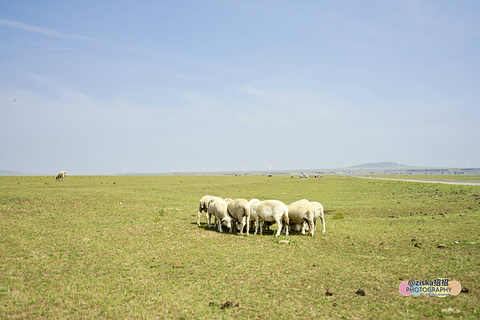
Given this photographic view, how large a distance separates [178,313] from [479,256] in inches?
511

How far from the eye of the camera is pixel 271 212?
1780cm

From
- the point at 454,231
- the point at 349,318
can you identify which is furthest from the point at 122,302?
the point at 454,231

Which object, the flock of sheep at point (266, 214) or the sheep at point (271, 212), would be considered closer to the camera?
the sheep at point (271, 212)

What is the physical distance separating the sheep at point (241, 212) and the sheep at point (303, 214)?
2.70 metres

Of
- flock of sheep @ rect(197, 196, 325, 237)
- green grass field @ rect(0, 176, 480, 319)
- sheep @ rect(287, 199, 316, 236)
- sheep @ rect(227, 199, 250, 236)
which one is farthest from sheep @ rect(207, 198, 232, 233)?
sheep @ rect(287, 199, 316, 236)

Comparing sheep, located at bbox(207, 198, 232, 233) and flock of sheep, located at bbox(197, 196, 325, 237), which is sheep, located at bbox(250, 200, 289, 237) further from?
sheep, located at bbox(207, 198, 232, 233)

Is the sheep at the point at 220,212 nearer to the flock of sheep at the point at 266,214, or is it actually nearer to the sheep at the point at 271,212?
the flock of sheep at the point at 266,214

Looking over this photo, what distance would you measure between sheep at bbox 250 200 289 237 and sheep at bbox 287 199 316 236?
0.68 m

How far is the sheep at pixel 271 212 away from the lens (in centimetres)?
1767

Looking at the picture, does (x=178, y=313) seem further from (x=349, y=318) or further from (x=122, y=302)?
(x=349, y=318)

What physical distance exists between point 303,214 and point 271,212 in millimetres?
1993

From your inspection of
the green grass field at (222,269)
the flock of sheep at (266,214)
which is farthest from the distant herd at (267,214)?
the green grass field at (222,269)

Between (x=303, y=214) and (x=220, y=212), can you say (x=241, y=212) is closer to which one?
(x=220, y=212)

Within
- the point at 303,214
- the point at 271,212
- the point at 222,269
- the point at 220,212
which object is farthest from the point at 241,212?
the point at 222,269
